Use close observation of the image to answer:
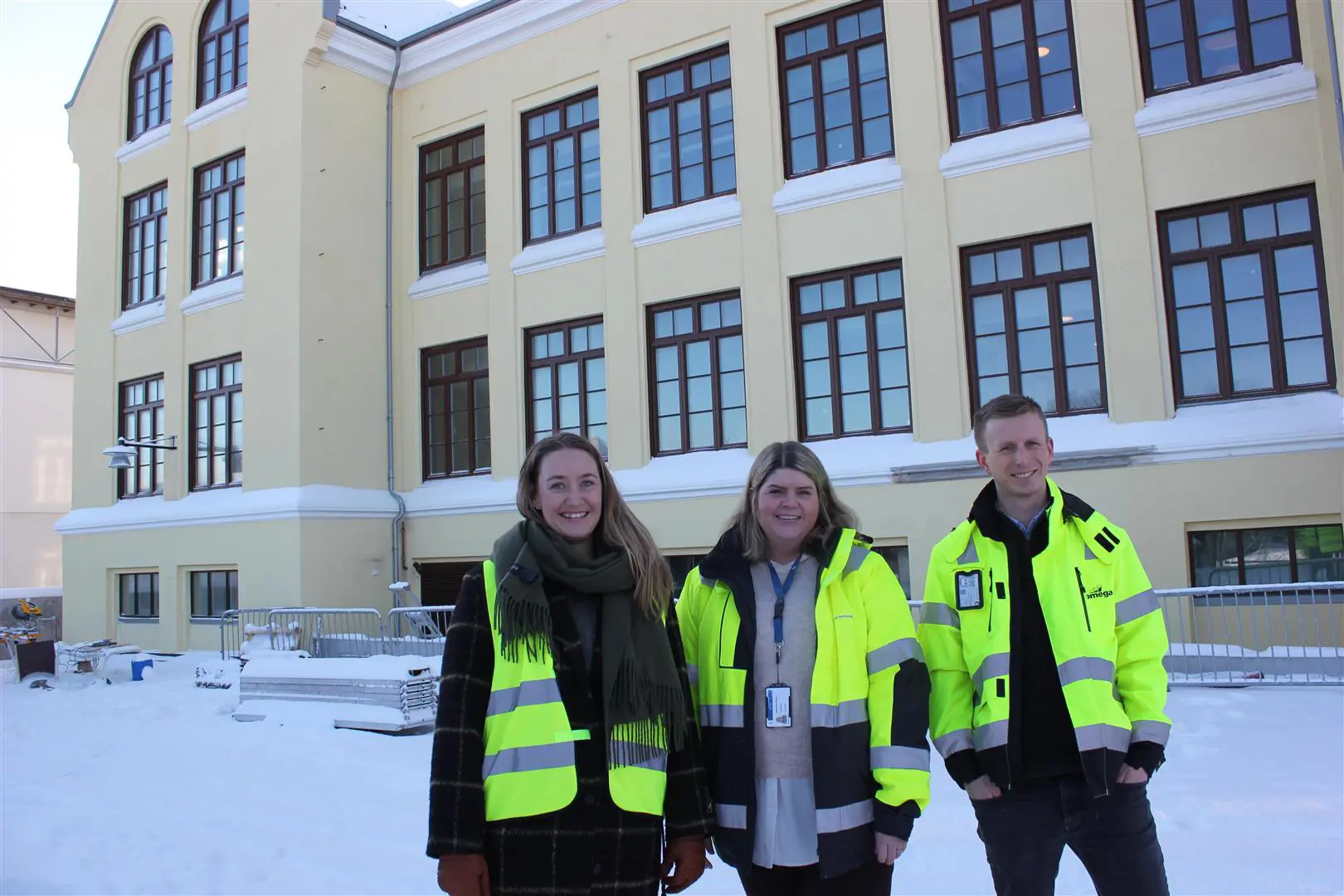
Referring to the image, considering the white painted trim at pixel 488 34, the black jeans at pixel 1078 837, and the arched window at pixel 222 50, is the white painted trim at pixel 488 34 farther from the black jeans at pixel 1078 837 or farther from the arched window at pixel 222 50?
the black jeans at pixel 1078 837

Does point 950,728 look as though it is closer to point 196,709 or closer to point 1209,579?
point 1209,579

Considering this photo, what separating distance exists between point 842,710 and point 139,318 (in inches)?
765

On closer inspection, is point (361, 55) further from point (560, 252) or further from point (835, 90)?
point (835, 90)

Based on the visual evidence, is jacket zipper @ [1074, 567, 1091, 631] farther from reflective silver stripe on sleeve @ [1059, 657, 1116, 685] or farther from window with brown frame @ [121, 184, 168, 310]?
window with brown frame @ [121, 184, 168, 310]

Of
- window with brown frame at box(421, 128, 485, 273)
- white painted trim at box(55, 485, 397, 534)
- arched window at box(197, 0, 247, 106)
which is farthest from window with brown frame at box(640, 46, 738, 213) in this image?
arched window at box(197, 0, 247, 106)

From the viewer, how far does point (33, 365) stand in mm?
29766

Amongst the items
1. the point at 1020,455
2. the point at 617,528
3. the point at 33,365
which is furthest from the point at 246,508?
the point at 33,365

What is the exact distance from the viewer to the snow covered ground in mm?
4793

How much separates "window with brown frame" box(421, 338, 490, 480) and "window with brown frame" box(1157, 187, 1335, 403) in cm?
1019

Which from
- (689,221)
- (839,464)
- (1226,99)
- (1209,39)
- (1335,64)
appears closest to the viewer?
(1335,64)

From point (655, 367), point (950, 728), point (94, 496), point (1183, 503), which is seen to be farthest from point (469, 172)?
point (950, 728)

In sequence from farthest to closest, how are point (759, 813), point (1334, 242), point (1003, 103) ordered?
point (1003, 103) → point (1334, 242) → point (759, 813)

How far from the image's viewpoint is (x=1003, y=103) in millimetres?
12188

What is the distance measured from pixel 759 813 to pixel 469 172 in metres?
15.5
